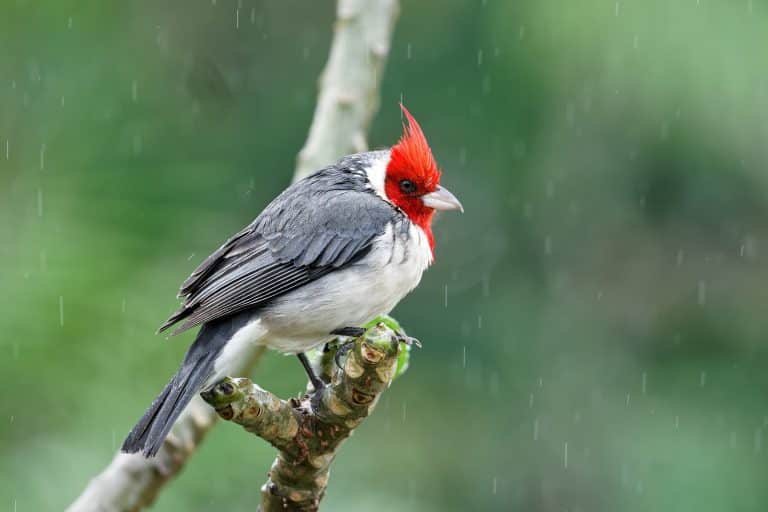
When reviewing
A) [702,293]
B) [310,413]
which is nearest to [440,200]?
[310,413]

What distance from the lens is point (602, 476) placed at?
6.29 m

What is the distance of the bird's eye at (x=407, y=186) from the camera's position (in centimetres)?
388

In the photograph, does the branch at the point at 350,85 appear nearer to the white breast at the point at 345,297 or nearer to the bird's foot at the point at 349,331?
the white breast at the point at 345,297

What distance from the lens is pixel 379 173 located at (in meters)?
3.90

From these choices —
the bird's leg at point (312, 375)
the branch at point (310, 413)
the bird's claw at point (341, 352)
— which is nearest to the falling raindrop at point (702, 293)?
the bird's leg at point (312, 375)

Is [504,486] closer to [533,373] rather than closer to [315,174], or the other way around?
[533,373]

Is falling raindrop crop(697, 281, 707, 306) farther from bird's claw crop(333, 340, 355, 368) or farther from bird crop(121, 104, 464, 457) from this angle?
bird's claw crop(333, 340, 355, 368)

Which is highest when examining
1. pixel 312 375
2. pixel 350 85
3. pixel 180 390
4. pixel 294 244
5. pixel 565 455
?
pixel 350 85

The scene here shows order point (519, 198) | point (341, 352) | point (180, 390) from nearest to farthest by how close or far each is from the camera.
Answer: point (180, 390)
point (341, 352)
point (519, 198)

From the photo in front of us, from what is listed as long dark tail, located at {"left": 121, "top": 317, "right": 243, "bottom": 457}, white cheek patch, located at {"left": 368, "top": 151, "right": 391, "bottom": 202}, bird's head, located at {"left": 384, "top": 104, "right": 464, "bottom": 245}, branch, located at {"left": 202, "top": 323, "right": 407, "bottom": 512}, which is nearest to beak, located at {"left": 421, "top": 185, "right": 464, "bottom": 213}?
bird's head, located at {"left": 384, "top": 104, "right": 464, "bottom": 245}

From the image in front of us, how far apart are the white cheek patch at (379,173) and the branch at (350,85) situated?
0.34ft

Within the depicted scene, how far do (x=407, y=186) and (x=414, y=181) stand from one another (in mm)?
31

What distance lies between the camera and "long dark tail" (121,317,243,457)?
278cm

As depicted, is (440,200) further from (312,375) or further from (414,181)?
(312,375)
